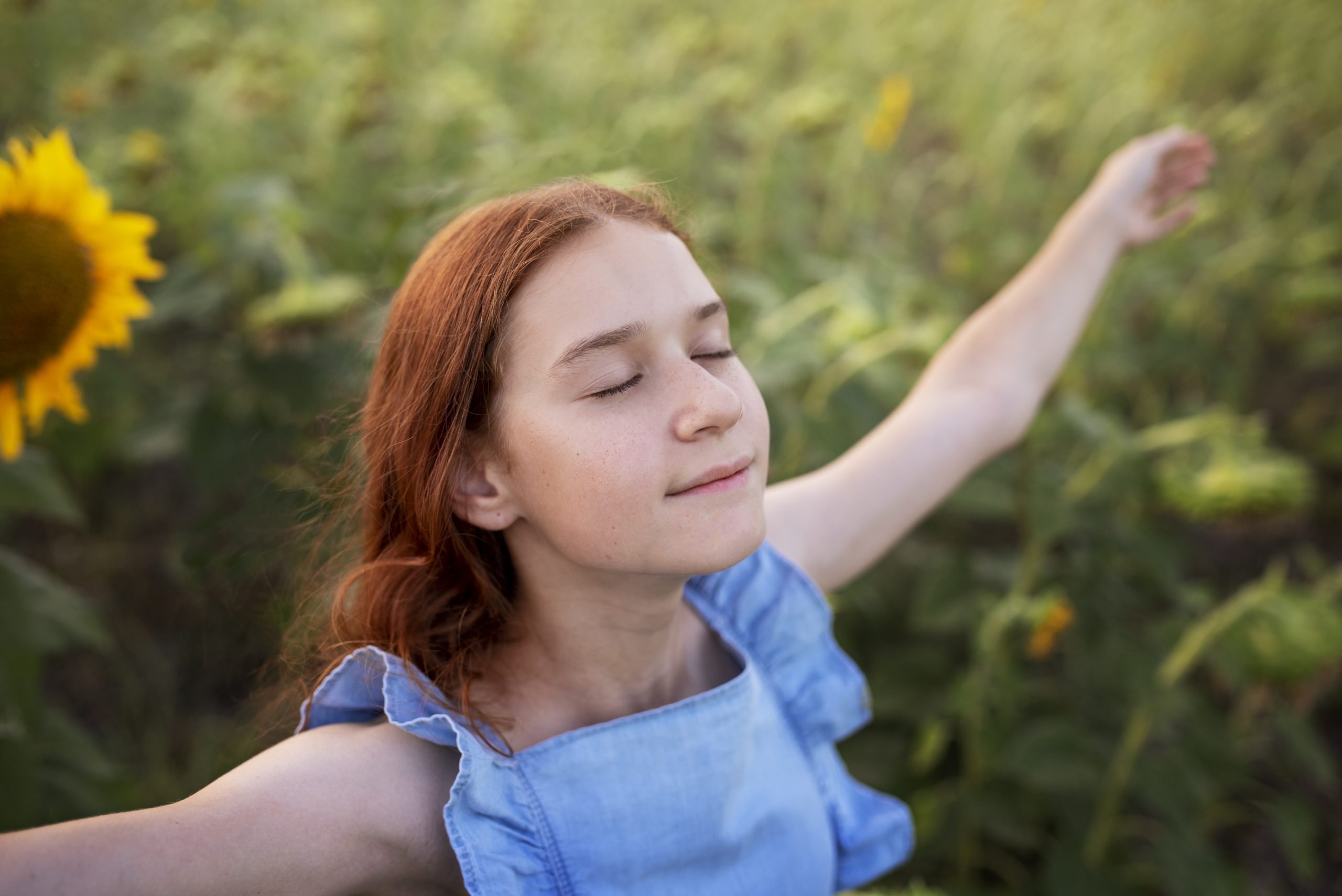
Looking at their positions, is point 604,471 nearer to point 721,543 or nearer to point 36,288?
point 721,543

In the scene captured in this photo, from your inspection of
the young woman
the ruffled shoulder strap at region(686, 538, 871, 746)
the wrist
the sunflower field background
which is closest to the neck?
the young woman

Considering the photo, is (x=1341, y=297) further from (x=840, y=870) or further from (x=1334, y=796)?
(x=840, y=870)

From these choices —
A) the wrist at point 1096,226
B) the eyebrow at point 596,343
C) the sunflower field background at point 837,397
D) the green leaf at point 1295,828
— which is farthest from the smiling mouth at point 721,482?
the green leaf at point 1295,828

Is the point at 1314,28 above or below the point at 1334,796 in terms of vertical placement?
above

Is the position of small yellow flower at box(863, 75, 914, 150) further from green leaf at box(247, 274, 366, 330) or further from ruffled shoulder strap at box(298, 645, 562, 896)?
ruffled shoulder strap at box(298, 645, 562, 896)

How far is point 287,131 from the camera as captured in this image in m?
2.28

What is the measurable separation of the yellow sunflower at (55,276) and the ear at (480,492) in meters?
0.53

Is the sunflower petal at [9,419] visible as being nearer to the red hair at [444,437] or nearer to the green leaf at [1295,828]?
the red hair at [444,437]

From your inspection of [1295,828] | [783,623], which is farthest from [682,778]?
[1295,828]

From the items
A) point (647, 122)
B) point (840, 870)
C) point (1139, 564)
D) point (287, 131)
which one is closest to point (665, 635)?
point (840, 870)

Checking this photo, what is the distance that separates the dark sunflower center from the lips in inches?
30.2

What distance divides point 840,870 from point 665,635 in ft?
1.04

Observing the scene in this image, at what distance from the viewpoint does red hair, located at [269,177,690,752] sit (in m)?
0.75

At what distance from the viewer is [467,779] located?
692mm
